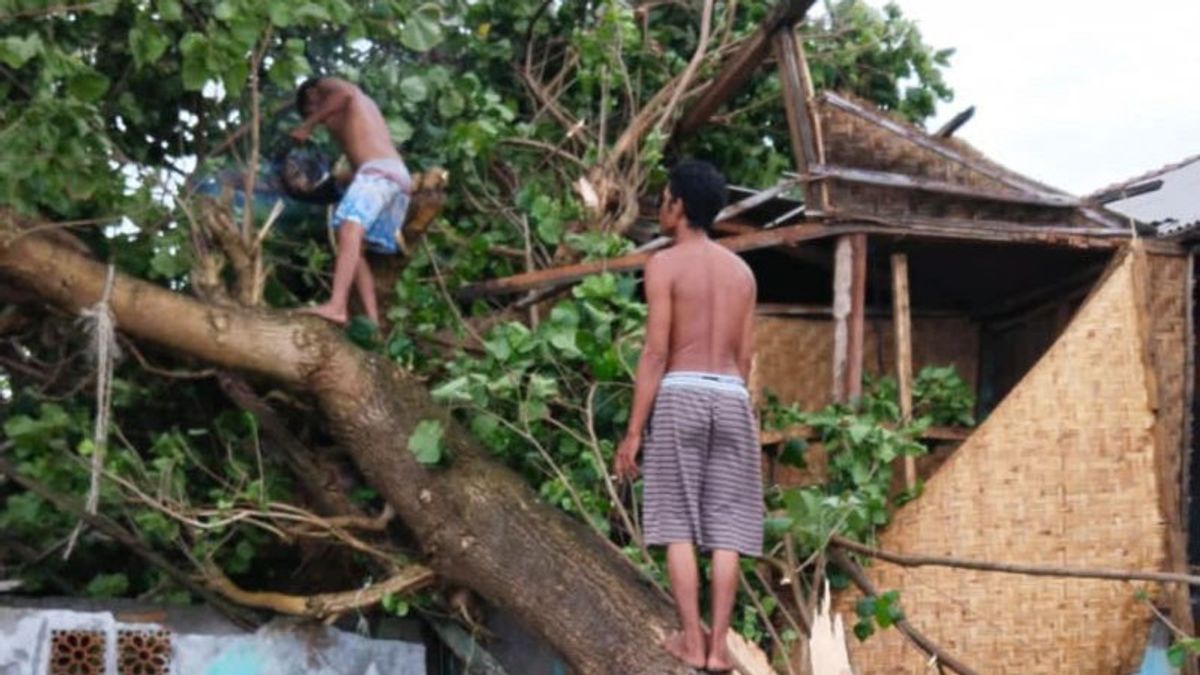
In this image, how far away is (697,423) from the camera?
18.2 ft

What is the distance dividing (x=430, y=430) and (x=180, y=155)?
2.09 meters

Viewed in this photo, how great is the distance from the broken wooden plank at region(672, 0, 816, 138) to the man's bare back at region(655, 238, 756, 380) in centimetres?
235

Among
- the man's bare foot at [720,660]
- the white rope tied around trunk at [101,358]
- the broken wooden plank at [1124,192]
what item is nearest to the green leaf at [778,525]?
the man's bare foot at [720,660]

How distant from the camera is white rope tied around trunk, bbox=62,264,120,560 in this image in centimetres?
660

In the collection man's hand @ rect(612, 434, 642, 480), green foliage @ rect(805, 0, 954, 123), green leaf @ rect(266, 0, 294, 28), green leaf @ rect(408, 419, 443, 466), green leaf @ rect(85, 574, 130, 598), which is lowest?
green leaf @ rect(85, 574, 130, 598)

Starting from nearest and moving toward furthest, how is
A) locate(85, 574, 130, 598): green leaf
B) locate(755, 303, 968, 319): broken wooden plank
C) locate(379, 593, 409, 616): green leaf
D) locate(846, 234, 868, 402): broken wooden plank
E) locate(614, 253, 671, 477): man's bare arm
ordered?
locate(614, 253, 671, 477): man's bare arm, locate(379, 593, 409, 616): green leaf, locate(85, 574, 130, 598): green leaf, locate(846, 234, 868, 402): broken wooden plank, locate(755, 303, 968, 319): broken wooden plank

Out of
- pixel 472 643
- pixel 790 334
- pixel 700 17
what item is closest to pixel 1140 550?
pixel 790 334

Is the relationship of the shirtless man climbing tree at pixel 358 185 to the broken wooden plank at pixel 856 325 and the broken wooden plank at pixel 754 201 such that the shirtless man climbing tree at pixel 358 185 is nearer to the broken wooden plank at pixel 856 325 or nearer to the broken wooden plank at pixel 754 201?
the broken wooden plank at pixel 754 201

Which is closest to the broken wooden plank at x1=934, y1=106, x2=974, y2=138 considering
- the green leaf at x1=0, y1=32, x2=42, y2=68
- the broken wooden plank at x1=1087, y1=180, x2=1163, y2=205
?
the broken wooden plank at x1=1087, y1=180, x2=1163, y2=205

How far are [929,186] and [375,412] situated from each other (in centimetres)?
260

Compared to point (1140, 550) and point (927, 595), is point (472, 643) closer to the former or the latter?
point (927, 595)

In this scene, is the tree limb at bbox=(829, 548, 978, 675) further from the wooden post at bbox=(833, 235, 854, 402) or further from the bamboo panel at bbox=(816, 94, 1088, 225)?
the bamboo panel at bbox=(816, 94, 1088, 225)

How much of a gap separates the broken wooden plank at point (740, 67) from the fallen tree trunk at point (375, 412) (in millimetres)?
Result: 2362

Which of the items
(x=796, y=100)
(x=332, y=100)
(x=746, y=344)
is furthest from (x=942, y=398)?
(x=332, y=100)
